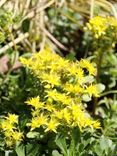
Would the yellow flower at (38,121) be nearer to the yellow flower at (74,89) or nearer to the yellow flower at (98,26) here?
the yellow flower at (74,89)

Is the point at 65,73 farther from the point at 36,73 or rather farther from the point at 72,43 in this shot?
the point at 72,43

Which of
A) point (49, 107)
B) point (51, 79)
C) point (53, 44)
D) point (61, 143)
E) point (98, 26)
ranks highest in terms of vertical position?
point (53, 44)

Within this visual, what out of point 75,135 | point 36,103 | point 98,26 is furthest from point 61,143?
point 98,26

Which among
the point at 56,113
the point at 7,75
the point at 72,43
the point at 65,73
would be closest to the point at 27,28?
the point at 7,75

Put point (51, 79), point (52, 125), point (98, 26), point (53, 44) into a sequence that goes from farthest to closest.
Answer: point (53, 44) → point (98, 26) → point (51, 79) → point (52, 125)

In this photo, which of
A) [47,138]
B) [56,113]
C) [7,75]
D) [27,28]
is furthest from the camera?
[27,28]

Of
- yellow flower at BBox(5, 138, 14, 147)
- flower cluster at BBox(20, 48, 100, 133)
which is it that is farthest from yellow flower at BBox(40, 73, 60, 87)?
yellow flower at BBox(5, 138, 14, 147)

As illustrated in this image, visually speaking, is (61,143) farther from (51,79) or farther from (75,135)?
(51,79)

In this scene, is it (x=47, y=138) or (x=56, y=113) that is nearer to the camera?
(x=56, y=113)
